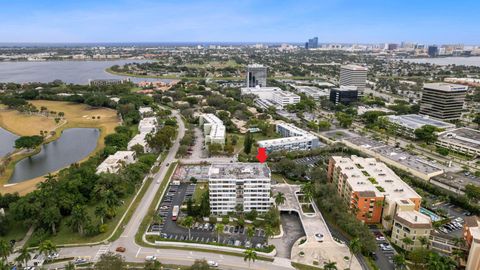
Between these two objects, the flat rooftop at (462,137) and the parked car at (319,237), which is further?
the flat rooftop at (462,137)

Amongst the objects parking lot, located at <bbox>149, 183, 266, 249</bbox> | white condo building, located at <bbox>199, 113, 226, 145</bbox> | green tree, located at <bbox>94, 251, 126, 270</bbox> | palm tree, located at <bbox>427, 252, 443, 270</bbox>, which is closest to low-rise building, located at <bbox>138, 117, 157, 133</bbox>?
white condo building, located at <bbox>199, 113, 226, 145</bbox>

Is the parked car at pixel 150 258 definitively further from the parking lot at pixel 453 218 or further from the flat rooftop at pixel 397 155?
the flat rooftop at pixel 397 155

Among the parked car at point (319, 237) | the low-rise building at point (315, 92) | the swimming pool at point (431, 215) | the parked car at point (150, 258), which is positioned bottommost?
the parked car at point (150, 258)

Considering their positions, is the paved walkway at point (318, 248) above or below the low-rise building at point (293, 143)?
below

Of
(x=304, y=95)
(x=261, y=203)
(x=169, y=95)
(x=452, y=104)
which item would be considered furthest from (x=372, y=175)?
(x=169, y=95)

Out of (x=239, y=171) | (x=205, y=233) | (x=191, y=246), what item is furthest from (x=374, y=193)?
(x=191, y=246)

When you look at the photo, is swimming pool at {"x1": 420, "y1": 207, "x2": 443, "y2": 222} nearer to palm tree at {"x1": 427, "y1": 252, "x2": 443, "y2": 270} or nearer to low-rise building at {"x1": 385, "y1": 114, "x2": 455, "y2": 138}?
palm tree at {"x1": 427, "y1": 252, "x2": 443, "y2": 270}

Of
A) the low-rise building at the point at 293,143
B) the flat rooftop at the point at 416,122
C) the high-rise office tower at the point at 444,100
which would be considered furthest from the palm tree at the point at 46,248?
the high-rise office tower at the point at 444,100
